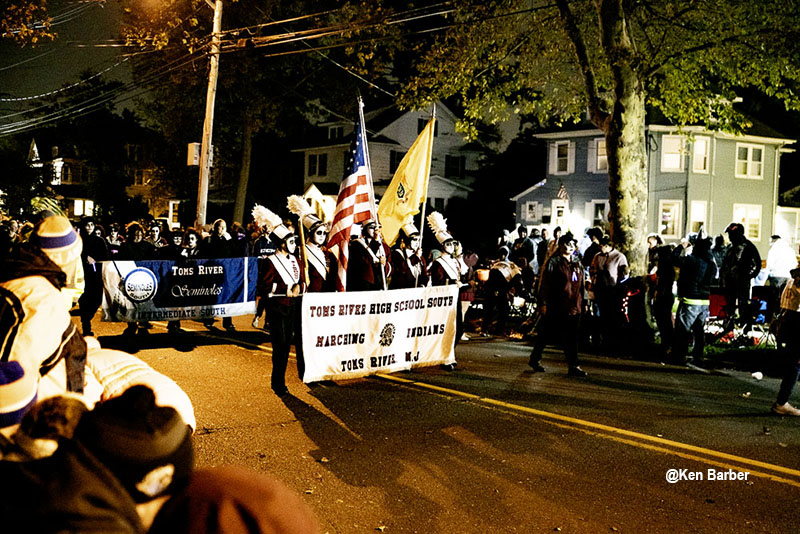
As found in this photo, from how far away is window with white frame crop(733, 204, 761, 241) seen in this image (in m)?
38.8

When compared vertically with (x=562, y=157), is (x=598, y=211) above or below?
below

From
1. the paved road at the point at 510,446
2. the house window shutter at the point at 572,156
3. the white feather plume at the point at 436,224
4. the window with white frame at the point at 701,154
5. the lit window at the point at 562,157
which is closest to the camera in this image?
the paved road at the point at 510,446

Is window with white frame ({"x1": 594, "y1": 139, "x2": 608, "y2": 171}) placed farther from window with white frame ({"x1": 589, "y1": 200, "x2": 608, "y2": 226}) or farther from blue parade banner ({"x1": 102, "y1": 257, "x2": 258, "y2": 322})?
blue parade banner ({"x1": 102, "y1": 257, "x2": 258, "y2": 322})

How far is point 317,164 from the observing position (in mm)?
53406

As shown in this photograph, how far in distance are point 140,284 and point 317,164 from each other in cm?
4116

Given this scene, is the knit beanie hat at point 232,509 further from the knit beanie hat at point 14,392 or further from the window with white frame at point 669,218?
the window with white frame at point 669,218

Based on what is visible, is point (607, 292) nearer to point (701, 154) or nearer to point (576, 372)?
point (576, 372)

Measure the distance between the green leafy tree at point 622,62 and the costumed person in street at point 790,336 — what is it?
25.6 feet

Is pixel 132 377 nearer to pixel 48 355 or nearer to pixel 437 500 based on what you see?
pixel 48 355

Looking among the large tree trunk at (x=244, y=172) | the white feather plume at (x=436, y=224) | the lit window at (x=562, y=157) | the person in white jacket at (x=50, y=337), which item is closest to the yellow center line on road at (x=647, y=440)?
the white feather plume at (x=436, y=224)

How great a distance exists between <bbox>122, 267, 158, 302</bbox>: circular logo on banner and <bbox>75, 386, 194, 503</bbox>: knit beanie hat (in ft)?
37.2

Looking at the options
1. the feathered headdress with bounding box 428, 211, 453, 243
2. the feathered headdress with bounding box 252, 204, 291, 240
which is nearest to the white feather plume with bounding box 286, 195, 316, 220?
the feathered headdress with bounding box 252, 204, 291, 240

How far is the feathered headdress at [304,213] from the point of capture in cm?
1054

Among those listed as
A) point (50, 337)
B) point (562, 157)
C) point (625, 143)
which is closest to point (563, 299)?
point (625, 143)
